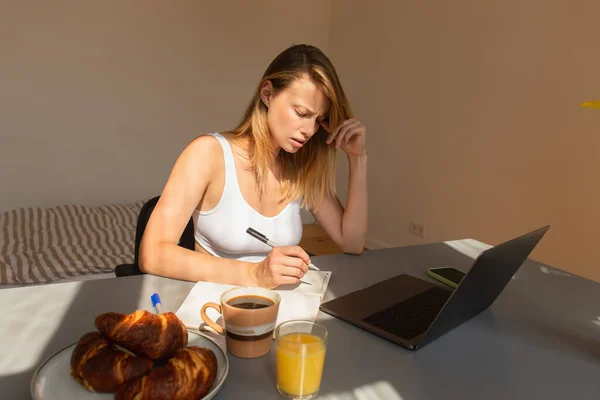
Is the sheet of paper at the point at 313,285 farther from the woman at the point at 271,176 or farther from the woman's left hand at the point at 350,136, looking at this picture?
the woman's left hand at the point at 350,136

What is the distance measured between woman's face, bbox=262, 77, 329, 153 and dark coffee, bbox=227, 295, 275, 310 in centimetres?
64

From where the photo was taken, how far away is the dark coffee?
30.5 inches

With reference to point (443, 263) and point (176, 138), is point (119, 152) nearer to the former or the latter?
point (176, 138)

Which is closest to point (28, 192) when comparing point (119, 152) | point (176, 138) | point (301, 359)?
point (119, 152)

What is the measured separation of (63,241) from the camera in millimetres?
2527

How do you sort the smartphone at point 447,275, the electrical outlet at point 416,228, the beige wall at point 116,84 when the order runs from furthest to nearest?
the electrical outlet at point 416,228 < the beige wall at point 116,84 < the smartphone at point 447,275

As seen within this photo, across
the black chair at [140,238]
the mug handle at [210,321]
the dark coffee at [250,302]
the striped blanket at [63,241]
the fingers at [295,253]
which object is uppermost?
the dark coffee at [250,302]

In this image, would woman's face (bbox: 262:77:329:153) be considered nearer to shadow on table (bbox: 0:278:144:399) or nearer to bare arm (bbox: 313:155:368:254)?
bare arm (bbox: 313:155:368:254)

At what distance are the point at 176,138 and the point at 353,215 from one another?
8.39 ft

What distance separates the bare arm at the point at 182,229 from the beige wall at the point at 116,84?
2.44m

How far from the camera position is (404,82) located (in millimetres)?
3410

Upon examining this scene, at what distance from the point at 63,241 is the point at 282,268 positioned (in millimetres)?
1942

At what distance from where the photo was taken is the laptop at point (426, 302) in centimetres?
82

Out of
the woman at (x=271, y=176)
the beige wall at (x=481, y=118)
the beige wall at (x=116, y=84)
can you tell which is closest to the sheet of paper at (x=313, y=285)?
the woman at (x=271, y=176)
